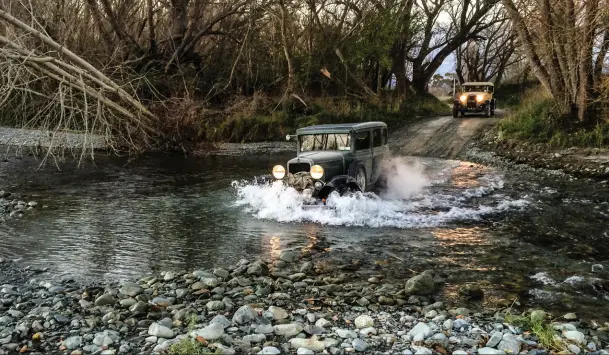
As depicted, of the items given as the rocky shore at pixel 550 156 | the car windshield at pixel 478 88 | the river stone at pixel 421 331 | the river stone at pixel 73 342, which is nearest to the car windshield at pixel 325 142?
the river stone at pixel 421 331

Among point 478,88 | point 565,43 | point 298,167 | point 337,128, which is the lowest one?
point 298,167

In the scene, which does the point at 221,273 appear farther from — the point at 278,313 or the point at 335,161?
the point at 335,161

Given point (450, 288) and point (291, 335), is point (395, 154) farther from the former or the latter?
point (291, 335)

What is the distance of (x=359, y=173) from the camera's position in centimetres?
1171

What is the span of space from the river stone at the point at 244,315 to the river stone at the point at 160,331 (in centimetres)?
73

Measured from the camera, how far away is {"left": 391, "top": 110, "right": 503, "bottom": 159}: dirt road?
2191 cm

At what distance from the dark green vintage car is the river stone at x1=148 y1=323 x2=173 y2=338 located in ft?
20.0

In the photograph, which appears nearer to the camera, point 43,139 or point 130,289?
point 130,289

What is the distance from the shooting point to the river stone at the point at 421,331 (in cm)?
514

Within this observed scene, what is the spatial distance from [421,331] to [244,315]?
1.94 meters

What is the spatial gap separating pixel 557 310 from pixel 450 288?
133 centimetres

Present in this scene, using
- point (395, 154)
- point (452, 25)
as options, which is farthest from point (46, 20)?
point (452, 25)

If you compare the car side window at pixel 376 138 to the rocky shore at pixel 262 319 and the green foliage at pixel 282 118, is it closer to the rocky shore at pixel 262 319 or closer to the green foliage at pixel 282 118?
the rocky shore at pixel 262 319

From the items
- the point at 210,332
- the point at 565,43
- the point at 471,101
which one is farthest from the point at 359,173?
the point at 471,101
